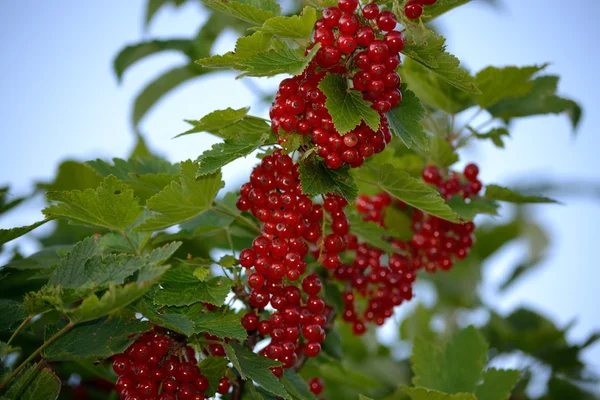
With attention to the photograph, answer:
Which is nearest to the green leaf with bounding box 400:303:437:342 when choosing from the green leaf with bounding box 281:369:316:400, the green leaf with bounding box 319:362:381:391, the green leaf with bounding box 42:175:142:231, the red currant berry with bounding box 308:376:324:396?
the green leaf with bounding box 319:362:381:391

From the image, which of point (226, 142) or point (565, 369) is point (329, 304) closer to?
point (226, 142)

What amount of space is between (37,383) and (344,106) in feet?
2.19

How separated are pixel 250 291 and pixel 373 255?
370mm

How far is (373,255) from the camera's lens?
146 centimetres

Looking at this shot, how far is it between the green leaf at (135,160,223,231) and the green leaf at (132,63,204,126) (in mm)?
1116

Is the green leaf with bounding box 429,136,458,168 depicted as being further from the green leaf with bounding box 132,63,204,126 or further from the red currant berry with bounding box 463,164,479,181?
the green leaf with bounding box 132,63,204,126

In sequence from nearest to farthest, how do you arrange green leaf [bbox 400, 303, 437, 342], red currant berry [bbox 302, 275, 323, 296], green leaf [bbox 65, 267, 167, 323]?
1. green leaf [bbox 65, 267, 167, 323]
2. red currant berry [bbox 302, 275, 323, 296]
3. green leaf [bbox 400, 303, 437, 342]

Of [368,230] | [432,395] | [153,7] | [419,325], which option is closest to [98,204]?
[368,230]

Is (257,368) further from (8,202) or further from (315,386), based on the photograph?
(8,202)

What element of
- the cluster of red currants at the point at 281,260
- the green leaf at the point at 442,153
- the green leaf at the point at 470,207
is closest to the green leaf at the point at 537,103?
the green leaf at the point at 442,153

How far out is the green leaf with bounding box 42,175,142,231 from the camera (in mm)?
1068

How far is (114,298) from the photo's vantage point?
0.85 m

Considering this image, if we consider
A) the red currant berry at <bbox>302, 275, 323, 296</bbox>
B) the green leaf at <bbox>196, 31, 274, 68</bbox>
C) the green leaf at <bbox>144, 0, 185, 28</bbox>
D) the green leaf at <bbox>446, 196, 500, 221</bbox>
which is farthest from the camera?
the green leaf at <bbox>144, 0, 185, 28</bbox>

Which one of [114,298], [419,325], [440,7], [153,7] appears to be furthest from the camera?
[419,325]
